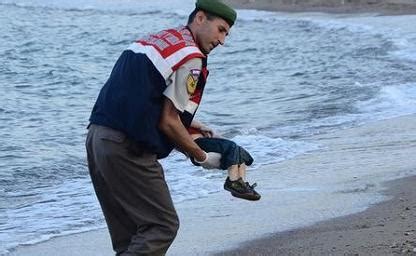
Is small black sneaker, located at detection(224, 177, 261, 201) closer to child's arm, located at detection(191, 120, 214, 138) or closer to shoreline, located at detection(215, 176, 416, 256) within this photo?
child's arm, located at detection(191, 120, 214, 138)

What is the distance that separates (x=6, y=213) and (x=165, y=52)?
191 inches

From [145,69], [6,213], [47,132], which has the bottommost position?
[47,132]

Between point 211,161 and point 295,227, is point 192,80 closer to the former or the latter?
point 211,161

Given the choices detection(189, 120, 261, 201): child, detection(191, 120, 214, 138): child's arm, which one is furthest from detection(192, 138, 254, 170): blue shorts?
detection(191, 120, 214, 138): child's arm

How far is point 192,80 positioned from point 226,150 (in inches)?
16.7

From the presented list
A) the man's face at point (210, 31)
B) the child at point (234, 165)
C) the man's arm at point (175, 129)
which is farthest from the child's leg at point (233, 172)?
the man's face at point (210, 31)

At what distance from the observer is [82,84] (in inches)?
867

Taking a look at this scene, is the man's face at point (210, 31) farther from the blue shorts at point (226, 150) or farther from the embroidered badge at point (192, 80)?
the blue shorts at point (226, 150)

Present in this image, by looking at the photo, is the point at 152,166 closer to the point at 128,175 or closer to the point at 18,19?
the point at 128,175

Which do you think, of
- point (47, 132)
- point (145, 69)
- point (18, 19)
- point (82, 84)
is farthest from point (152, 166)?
point (18, 19)

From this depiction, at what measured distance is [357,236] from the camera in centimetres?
655

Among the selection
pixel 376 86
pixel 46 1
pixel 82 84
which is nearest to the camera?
pixel 376 86

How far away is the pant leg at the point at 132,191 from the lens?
4.64 m

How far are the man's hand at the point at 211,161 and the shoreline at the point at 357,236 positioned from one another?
1.60 m
